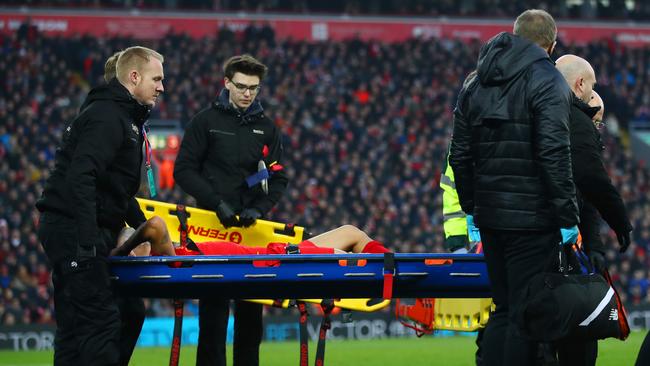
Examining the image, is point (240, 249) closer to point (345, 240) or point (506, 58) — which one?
point (345, 240)

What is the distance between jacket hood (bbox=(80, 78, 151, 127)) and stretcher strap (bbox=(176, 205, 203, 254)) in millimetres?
1076

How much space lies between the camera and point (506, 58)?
18.5 ft

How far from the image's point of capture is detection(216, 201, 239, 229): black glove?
7.94m

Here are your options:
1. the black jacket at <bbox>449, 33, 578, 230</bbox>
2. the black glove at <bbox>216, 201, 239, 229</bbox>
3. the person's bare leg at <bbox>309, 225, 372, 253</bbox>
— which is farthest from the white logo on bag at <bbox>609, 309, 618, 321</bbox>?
the black glove at <bbox>216, 201, 239, 229</bbox>

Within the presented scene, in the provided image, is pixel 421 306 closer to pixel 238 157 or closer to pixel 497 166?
pixel 238 157

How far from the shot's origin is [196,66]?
29078 mm

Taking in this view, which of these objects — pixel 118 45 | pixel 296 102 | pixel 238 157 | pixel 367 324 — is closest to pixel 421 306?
pixel 238 157

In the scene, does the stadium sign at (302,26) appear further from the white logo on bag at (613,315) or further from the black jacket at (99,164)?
the white logo on bag at (613,315)

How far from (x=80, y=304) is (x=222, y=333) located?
4.56 feet

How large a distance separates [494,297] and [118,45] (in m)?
24.8

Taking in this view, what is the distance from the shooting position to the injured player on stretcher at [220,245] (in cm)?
685

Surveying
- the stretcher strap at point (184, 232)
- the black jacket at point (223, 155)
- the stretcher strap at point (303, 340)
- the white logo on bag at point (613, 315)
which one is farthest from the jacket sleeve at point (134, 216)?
the white logo on bag at point (613, 315)

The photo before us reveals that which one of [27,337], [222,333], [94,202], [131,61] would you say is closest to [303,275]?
[222,333]

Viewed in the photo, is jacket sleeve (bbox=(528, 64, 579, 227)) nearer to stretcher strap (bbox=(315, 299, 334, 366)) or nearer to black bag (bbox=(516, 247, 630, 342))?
black bag (bbox=(516, 247, 630, 342))
